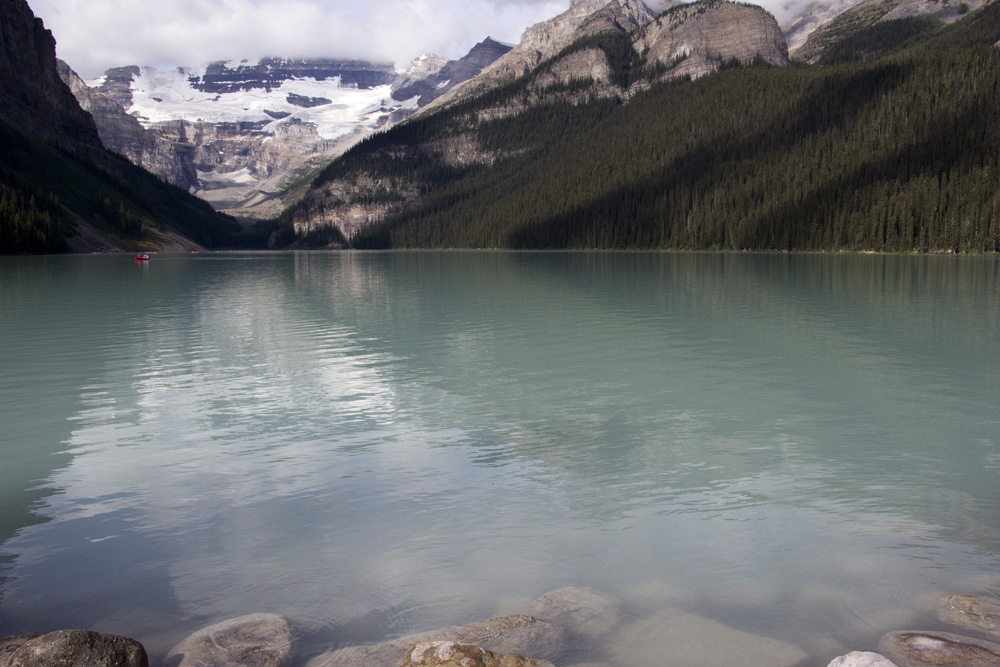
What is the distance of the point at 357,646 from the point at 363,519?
3695 millimetres

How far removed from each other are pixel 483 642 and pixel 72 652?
3.90 metres

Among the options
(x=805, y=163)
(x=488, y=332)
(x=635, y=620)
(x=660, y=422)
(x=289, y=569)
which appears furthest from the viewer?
(x=805, y=163)

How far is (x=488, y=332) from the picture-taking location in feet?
105

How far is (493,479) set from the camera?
1306 cm

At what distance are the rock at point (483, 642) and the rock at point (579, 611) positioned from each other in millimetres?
276

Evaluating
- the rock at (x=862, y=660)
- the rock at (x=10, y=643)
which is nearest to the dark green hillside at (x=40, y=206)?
the rock at (x=10, y=643)

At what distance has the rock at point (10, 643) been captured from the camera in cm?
651

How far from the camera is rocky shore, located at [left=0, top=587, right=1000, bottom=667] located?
21.6 ft

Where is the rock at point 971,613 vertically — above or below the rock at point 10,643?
below

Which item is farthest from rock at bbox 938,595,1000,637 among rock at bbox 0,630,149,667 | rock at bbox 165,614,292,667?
rock at bbox 0,630,149,667

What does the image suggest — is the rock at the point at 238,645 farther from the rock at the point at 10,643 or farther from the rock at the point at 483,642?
the rock at the point at 10,643

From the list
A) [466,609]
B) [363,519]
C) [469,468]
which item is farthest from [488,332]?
[466,609]

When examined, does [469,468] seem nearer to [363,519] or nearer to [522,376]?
[363,519]

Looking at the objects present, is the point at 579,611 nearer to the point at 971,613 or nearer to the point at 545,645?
the point at 545,645
